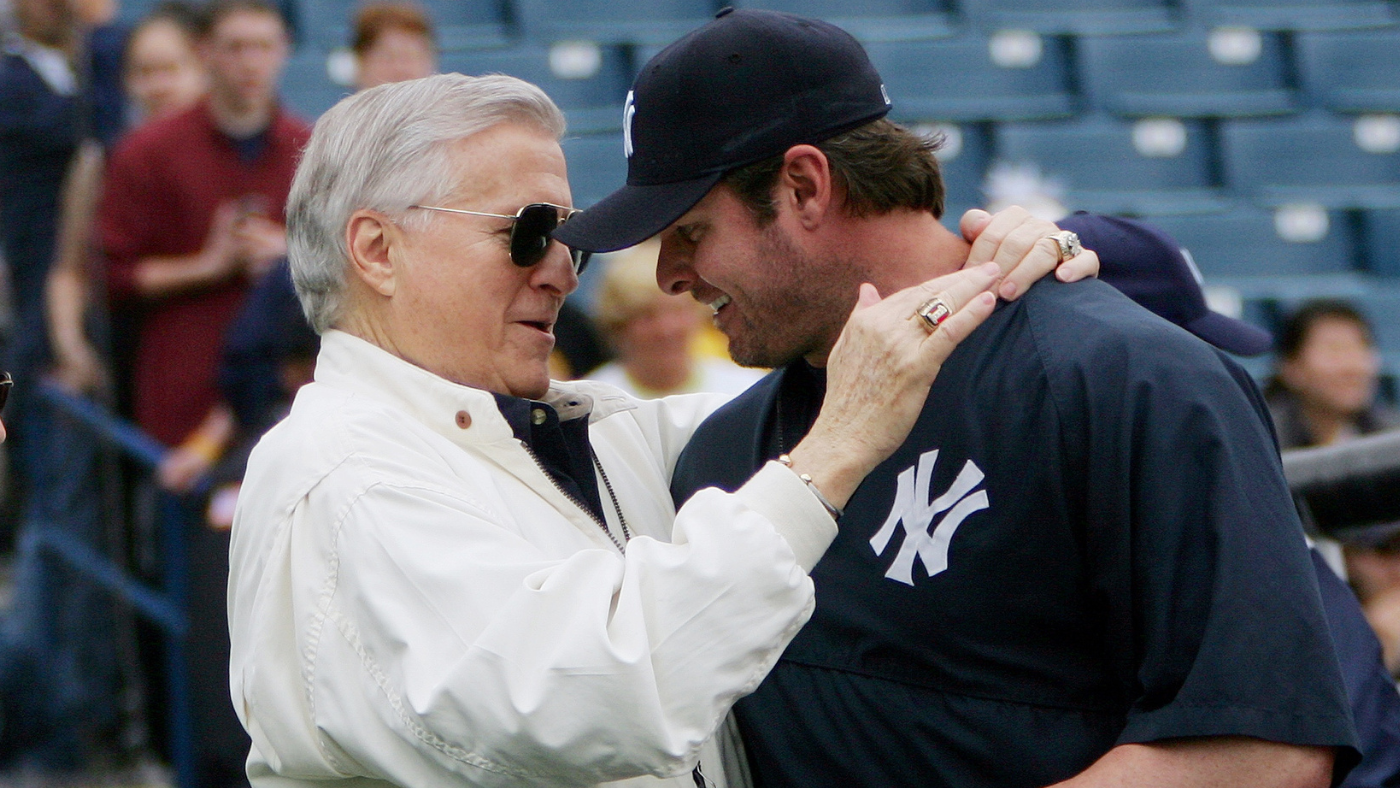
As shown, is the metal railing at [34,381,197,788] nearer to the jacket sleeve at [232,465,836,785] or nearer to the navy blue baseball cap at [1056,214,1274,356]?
the jacket sleeve at [232,465,836,785]

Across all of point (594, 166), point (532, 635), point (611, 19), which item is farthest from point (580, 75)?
point (532, 635)

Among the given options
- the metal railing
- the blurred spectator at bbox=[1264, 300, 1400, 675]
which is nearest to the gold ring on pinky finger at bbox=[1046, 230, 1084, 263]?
the metal railing

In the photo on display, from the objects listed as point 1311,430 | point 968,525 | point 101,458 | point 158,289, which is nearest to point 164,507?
point 101,458

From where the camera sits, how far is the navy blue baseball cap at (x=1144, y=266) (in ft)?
7.33

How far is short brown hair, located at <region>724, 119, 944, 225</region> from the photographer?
6.47 ft

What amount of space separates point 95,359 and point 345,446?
9.83ft

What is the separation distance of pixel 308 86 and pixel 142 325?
1.80m

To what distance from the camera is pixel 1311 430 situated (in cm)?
477

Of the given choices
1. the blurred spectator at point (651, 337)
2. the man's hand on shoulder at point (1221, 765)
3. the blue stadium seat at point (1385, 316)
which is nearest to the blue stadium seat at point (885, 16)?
the blue stadium seat at point (1385, 316)

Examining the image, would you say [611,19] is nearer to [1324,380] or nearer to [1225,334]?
[1324,380]

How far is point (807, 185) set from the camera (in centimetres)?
197

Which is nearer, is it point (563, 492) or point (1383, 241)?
point (563, 492)

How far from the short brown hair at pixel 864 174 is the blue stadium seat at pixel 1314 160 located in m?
4.96

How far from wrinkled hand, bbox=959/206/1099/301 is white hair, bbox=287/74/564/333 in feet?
2.00
